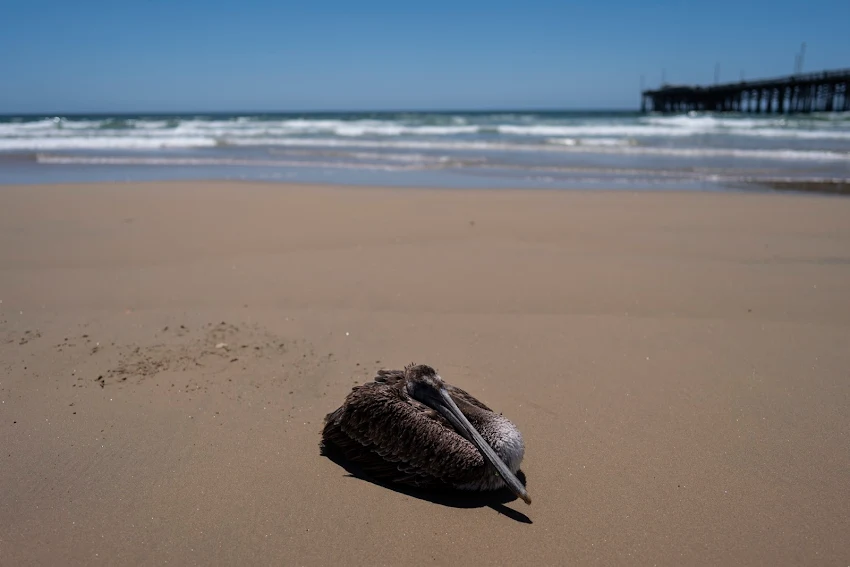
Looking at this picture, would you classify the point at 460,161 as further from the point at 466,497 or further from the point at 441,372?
the point at 466,497

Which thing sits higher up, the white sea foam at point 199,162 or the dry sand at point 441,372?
the white sea foam at point 199,162

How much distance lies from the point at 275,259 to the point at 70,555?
4.67 metres

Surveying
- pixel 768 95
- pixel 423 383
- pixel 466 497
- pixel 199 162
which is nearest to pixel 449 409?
pixel 423 383

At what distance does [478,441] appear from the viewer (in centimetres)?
301

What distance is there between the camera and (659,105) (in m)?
69.6

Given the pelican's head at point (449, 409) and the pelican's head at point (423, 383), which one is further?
the pelican's head at point (423, 383)

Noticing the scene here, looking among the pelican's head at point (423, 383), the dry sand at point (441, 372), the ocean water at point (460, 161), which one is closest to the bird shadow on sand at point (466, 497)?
the dry sand at point (441, 372)

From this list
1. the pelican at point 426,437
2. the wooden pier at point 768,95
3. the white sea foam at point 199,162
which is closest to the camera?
the pelican at point 426,437

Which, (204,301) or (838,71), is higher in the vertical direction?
(838,71)

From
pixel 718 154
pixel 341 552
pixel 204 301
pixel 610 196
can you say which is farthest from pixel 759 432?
pixel 718 154

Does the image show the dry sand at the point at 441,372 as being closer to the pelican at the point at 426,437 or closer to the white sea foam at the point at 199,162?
the pelican at the point at 426,437

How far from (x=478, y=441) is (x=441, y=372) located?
153 cm

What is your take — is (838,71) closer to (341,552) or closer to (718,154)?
(718,154)

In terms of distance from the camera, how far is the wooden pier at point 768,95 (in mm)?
49469
